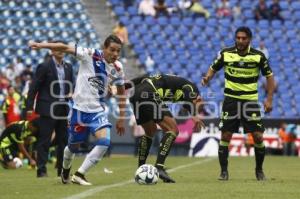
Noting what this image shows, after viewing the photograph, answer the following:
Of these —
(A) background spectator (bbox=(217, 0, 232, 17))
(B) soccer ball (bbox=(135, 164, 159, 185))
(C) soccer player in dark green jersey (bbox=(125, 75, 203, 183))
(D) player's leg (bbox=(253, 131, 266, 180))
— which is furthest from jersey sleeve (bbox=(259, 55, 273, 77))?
(A) background spectator (bbox=(217, 0, 232, 17))

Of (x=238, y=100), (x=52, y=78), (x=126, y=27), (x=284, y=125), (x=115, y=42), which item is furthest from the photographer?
(x=126, y=27)

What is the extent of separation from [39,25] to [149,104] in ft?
60.2

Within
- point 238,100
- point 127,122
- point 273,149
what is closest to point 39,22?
point 127,122

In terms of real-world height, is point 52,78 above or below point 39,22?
below

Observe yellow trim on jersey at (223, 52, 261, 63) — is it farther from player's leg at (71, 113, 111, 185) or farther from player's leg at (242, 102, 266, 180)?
player's leg at (71, 113, 111, 185)

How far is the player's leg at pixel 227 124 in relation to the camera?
1220cm

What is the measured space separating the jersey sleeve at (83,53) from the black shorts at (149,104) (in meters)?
1.34

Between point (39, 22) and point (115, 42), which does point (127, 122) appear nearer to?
point (39, 22)

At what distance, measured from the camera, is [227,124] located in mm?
12258

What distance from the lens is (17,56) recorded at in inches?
1115

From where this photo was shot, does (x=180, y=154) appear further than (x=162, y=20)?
No

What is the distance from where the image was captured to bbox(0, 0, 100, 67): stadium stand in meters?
28.8

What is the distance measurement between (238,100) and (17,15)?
61.3ft

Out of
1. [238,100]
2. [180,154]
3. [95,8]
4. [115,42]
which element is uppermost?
[95,8]
